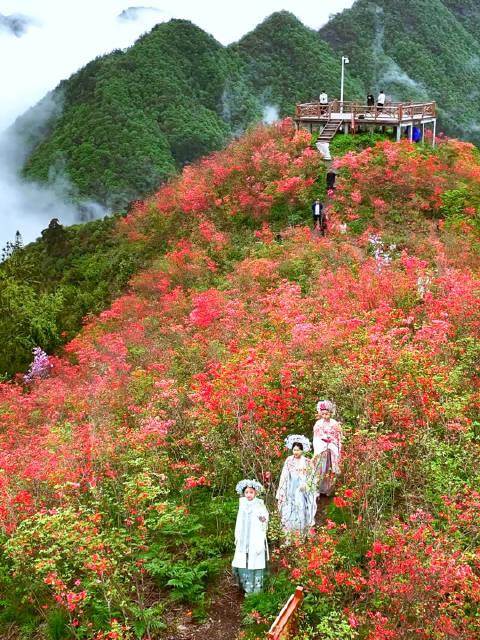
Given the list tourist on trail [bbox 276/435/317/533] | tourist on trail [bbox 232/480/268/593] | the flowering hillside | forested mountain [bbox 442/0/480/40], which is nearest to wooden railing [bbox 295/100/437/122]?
the flowering hillside

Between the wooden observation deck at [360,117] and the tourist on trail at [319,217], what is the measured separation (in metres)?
5.07

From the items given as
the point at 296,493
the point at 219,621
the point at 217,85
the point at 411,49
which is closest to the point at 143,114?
the point at 217,85

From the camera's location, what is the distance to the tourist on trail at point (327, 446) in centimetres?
789

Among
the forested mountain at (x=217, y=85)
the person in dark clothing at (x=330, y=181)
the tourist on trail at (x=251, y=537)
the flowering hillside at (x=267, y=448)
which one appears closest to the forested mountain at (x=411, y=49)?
the forested mountain at (x=217, y=85)

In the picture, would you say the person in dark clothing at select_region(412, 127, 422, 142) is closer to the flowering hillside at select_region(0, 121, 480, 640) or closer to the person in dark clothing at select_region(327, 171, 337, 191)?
the person in dark clothing at select_region(327, 171, 337, 191)

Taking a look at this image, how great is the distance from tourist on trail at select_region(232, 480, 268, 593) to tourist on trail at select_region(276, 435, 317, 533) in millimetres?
532

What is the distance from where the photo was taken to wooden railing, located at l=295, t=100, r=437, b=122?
24.5m

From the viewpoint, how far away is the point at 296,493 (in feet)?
23.9

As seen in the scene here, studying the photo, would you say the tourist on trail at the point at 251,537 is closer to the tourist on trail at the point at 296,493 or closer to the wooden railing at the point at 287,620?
the tourist on trail at the point at 296,493

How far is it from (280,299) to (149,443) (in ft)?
20.5

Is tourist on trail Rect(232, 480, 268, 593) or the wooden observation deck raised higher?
the wooden observation deck

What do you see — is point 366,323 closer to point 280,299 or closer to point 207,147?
point 280,299

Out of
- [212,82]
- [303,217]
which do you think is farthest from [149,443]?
[212,82]

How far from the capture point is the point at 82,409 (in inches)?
498
